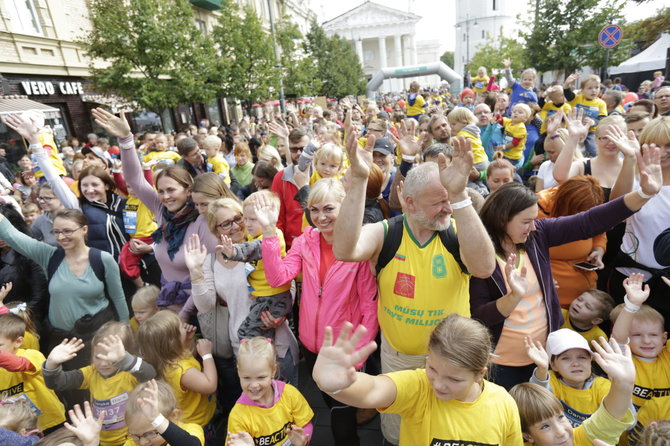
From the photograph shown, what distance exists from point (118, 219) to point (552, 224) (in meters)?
3.90

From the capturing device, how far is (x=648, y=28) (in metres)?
20.9

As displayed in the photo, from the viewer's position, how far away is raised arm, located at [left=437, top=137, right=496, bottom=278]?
5.42ft

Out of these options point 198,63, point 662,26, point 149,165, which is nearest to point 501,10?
point 662,26

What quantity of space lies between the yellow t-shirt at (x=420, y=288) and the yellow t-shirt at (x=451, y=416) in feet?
1.19

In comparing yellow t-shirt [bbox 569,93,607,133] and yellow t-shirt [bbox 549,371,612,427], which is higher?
yellow t-shirt [bbox 569,93,607,133]

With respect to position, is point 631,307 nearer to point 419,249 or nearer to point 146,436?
point 419,249

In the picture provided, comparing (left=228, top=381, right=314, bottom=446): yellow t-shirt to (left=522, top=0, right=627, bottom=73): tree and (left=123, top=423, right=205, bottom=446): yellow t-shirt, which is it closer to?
(left=123, top=423, right=205, bottom=446): yellow t-shirt

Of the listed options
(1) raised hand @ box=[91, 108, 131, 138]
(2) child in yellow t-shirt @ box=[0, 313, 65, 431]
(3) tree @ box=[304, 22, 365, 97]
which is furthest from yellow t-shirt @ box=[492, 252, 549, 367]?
(3) tree @ box=[304, 22, 365, 97]

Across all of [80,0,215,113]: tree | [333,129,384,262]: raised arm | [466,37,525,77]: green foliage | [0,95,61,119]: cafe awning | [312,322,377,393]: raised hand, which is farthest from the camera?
[466,37,525,77]: green foliage

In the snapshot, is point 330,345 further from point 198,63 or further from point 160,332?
point 198,63

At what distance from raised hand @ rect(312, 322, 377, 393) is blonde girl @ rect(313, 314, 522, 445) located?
0.14 m

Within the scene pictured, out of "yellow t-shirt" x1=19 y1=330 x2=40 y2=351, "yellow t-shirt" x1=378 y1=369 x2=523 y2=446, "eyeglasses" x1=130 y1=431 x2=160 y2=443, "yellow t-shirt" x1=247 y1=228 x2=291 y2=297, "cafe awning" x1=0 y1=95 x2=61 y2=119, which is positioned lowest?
"eyeglasses" x1=130 y1=431 x2=160 y2=443

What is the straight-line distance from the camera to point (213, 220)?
2789mm

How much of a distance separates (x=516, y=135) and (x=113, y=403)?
561cm
